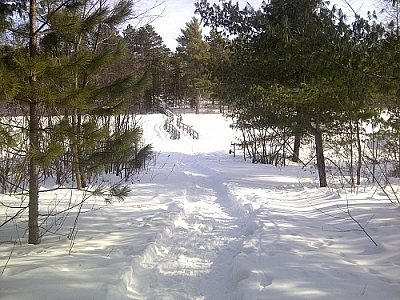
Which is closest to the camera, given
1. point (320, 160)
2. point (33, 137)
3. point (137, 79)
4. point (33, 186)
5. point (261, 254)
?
point (33, 137)

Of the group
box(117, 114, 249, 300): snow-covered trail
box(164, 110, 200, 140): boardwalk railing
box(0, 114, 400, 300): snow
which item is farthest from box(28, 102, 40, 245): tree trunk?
box(164, 110, 200, 140): boardwalk railing

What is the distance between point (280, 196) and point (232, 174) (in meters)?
5.21

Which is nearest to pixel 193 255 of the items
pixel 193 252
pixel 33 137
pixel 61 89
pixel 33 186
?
pixel 193 252

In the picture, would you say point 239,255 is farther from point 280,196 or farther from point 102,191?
point 280,196

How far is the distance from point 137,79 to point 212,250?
300 cm

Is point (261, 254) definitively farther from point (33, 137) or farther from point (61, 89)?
point (61, 89)

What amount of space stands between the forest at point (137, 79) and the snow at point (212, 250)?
78cm

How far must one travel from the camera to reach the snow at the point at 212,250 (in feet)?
13.0

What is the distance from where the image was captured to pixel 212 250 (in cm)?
562

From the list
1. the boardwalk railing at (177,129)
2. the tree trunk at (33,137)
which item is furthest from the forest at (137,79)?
the boardwalk railing at (177,129)

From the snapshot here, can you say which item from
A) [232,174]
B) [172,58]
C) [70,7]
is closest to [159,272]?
[70,7]

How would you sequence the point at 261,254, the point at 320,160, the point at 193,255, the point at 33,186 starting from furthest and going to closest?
1. the point at 320,160
2. the point at 193,255
3. the point at 33,186
4. the point at 261,254

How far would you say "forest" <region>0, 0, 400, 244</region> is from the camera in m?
4.88

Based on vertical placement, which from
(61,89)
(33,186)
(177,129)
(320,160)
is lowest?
(33,186)
